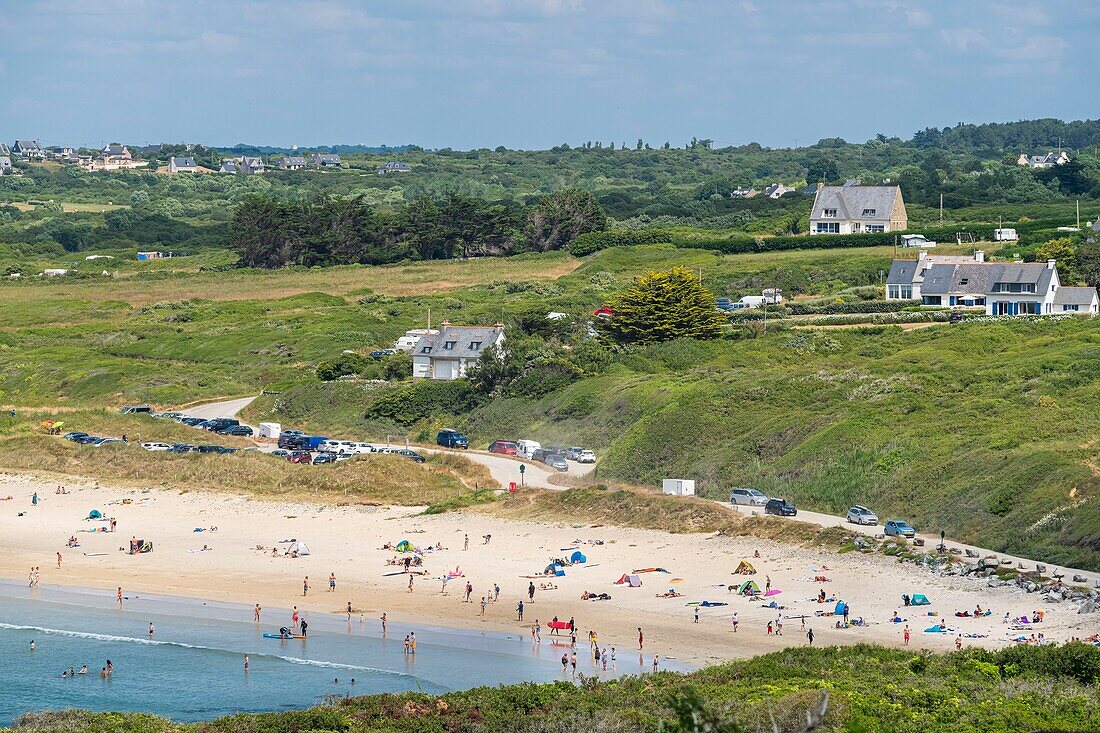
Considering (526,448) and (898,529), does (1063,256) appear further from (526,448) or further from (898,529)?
(898,529)

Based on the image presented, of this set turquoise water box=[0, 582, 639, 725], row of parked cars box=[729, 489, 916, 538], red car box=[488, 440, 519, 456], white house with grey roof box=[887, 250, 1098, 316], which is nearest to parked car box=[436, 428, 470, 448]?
red car box=[488, 440, 519, 456]

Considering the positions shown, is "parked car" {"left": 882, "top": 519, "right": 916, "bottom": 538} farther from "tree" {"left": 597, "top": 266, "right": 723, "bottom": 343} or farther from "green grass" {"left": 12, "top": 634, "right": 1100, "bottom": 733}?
"tree" {"left": 597, "top": 266, "right": 723, "bottom": 343}

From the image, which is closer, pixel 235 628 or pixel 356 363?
pixel 235 628

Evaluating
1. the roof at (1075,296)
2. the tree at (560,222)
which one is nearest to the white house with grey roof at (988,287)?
the roof at (1075,296)

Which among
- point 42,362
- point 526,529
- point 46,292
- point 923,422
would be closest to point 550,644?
point 526,529

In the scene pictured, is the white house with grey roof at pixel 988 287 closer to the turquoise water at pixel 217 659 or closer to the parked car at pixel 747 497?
the parked car at pixel 747 497

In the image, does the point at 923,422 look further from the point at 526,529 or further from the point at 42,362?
the point at 42,362
